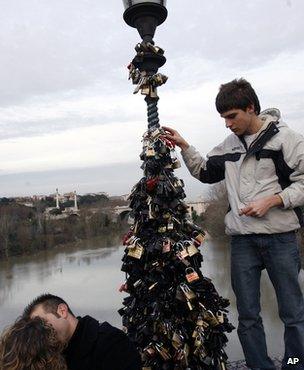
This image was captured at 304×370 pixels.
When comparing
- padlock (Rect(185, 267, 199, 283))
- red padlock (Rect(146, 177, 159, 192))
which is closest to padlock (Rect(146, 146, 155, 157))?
red padlock (Rect(146, 177, 159, 192))

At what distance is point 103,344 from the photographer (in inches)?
70.7

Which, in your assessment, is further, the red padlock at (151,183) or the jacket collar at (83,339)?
the red padlock at (151,183)

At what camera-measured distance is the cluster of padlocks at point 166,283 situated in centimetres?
294

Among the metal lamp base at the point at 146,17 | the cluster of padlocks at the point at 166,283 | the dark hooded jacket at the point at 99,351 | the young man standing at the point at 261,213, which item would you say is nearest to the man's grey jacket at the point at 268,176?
the young man standing at the point at 261,213

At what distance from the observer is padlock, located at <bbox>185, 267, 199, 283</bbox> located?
2908 mm

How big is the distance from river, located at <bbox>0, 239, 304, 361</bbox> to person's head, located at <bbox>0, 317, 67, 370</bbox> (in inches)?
240

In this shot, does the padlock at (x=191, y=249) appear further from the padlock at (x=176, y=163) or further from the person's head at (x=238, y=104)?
the person's head at (x=238, y=104)

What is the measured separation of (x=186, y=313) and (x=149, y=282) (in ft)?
1.07

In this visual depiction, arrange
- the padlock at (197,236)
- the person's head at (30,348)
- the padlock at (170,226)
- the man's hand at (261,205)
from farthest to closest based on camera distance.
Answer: the padlock at (197,236), the padlock at (170,226), the man's hand at (261,205), the person's head at (30,348)

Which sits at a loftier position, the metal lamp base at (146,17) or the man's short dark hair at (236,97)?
the metal lamp base at (146,17)

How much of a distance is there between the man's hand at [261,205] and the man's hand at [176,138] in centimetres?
69

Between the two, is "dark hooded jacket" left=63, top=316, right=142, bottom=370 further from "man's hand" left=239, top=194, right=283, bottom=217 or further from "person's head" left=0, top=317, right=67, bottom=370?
"man's hand" left=239, top=194, right=283, bottom=217

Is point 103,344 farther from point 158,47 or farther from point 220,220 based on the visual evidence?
point 220,220

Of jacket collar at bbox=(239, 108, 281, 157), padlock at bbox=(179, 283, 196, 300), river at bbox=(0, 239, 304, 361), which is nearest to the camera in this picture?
jacket collar at bbox=(239, 108, 281, 157)
